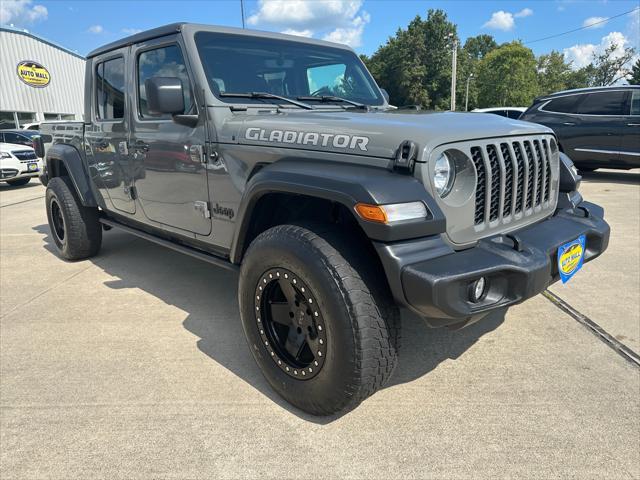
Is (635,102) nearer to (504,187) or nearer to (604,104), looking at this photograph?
(604,104)

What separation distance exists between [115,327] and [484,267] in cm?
254

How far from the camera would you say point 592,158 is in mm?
8758

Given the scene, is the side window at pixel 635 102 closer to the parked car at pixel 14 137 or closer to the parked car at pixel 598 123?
the parked car at pixel 598 123

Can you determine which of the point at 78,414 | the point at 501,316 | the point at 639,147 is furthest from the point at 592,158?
the point at 78,414

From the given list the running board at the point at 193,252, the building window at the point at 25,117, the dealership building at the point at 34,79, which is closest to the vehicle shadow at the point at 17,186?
the running board at the point at 193,252

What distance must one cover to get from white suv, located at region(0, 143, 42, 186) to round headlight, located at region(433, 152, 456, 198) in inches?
447

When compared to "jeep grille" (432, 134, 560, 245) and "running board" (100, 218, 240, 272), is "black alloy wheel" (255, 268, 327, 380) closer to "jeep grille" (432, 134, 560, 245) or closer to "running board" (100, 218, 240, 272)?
"running board" (100, 218, 240, 272)

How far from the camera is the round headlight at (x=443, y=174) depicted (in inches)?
77.4

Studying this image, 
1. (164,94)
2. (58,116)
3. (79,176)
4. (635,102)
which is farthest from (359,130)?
(58,116)

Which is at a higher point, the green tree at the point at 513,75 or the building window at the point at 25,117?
the green tree at the point at 513,75

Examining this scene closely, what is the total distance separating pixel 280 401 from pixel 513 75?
63496 mm

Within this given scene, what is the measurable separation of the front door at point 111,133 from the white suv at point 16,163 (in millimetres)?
8224

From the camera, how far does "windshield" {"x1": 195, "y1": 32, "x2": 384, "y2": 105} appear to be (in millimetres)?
2840

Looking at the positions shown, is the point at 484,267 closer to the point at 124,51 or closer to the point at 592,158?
the point at 124,51
